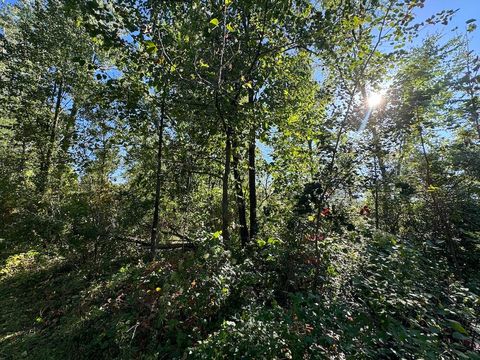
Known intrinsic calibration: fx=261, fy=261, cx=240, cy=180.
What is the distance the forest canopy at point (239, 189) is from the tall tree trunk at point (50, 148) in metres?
0.07

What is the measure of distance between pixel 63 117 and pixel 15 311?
5.65 metres

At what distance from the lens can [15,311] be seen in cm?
430

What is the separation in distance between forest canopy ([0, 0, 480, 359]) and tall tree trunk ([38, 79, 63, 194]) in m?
0.07

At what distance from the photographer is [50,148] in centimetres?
676

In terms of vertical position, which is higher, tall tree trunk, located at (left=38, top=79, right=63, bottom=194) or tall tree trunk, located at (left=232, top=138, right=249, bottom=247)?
tall tree trunk, located at (left=38, top=79, right=63, bottom=194)

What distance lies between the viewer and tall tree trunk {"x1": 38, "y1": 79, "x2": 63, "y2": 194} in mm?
6090

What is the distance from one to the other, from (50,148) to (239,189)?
5.08 meters

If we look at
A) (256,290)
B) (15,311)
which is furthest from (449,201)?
(15,311)

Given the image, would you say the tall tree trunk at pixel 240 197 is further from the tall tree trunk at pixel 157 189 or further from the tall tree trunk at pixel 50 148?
the tall tree trunk at pixel 50 148

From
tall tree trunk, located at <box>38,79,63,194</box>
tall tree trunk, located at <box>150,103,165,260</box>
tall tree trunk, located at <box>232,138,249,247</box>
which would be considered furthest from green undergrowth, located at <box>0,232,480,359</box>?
tall tree trunk, located at <box>38,79,63,194</box>

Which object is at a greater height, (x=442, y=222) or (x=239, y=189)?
(x=239, y=189)

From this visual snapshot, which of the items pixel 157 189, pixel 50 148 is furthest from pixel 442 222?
pixel 50 148

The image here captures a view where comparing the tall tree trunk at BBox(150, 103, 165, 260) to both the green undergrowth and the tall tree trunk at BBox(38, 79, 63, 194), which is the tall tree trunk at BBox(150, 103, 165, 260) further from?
the tall tree trunk at BBox(38, 79, 63, 194)

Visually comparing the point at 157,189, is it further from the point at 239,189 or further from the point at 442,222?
the point at 442,222
